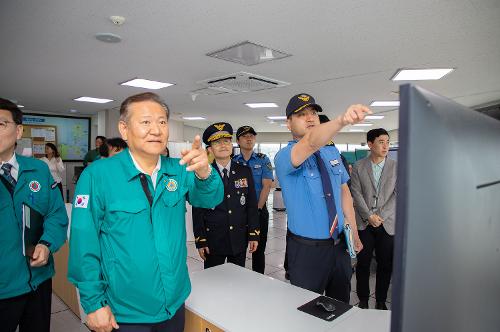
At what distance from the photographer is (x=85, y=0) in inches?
101

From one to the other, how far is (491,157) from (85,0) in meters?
3.01

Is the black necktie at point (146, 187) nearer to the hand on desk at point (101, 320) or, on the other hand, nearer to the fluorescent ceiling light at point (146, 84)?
the hand on desk at point (101, 320)

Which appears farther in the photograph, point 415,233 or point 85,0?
point 85,0

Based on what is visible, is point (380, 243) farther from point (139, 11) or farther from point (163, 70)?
point (163, 70)

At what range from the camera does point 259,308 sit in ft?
4.14

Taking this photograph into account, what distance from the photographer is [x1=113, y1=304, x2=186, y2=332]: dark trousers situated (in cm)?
112

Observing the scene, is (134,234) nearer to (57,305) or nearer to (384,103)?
(57,305)

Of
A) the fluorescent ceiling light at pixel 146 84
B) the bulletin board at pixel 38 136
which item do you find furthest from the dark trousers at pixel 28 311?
the bulletin board at pixel 38 136

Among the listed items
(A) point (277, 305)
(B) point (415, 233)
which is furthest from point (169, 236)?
(B) point (415, 233)

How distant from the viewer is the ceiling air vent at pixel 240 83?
4.93 metres

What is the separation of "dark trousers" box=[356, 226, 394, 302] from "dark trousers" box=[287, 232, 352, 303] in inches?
42.6

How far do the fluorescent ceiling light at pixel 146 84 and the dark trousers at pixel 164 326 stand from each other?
4.76 m

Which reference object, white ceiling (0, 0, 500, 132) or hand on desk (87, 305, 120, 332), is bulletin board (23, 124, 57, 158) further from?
hand on desk (87, 305, 120, 332)

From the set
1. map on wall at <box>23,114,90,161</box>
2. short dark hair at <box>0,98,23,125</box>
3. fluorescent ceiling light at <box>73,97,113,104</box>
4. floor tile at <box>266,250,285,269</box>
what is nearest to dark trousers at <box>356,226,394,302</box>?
floor tile at <box>266,250,285,269</box>
